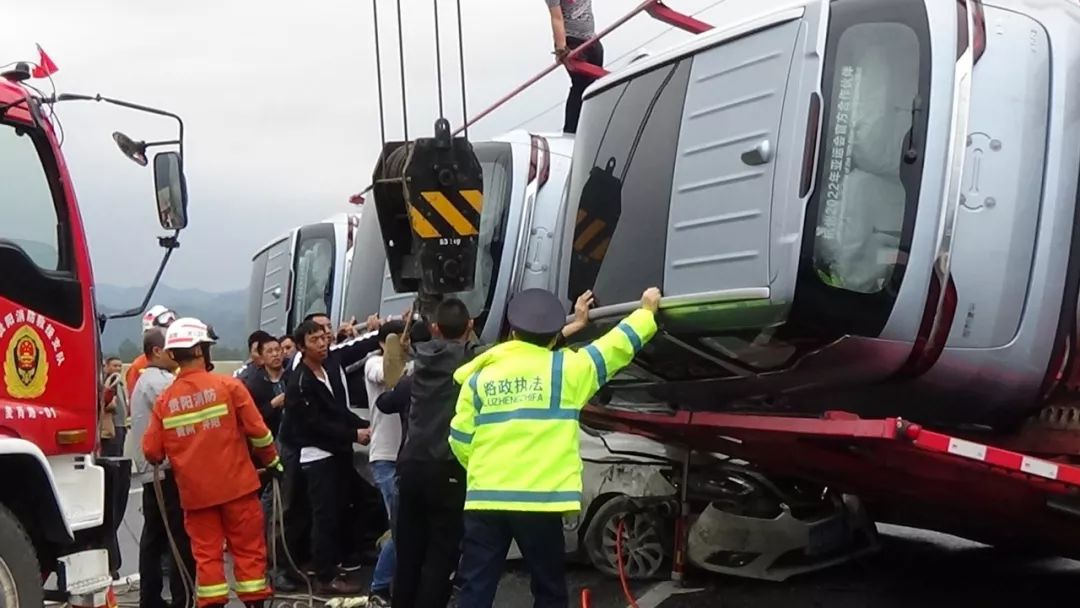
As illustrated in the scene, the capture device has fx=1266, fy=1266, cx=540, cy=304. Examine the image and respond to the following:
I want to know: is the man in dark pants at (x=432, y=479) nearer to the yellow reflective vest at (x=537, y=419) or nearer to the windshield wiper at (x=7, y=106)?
the yellow reflective vest at (x=537, y=419)

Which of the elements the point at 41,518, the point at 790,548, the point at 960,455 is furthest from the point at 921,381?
the point at 41,518

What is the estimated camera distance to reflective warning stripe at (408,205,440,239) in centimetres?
570

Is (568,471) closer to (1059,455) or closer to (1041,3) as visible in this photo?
(1059,455)

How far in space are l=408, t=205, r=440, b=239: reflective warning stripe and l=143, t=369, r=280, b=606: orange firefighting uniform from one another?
108 cm

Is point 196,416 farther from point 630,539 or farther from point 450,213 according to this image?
point 630,539

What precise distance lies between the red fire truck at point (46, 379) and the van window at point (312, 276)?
264 inches

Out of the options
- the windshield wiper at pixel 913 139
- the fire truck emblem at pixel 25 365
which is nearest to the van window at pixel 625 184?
the windshield wiper at pixel 913 139

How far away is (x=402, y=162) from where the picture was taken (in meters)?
5.89

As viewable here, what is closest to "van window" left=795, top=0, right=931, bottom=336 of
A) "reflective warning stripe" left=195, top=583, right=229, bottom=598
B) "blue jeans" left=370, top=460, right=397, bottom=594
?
"blue jeans" left=370, top=460, right=397, bottom=594

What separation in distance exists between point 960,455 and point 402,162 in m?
2.90

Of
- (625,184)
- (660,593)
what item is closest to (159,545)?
(660,593)

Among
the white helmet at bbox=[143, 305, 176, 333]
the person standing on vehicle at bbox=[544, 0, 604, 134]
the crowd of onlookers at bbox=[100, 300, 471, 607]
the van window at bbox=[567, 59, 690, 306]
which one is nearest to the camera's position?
the van window at bbox=[567, 59, 690, 306]

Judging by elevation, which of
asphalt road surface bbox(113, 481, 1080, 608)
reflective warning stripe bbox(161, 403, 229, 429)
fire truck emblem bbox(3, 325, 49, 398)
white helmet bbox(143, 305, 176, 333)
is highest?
fire truck emblem bbox(3, 325, 49, 398)

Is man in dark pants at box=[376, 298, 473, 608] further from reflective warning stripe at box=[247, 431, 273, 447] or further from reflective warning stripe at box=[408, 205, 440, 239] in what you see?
reflective warning stripe at box=[247, 431, 273, 447]
